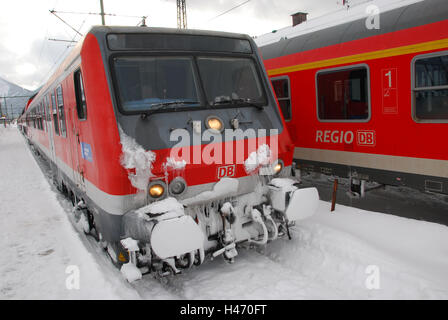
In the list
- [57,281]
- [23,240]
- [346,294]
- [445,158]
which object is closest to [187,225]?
[57,281]

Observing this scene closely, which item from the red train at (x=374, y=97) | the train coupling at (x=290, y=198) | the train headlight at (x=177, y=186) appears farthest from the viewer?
the red train at (x=374, y=97)

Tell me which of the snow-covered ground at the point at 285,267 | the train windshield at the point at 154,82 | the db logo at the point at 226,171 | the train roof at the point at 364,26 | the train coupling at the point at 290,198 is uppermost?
the train roof at the point at 364,26

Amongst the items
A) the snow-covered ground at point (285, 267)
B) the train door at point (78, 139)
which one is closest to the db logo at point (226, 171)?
the snow-covered ground at point (285, 267)

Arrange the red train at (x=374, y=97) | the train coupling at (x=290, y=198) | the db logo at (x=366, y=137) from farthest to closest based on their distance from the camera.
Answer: the db logo at (x=366, y=137) → the red train at (x=374, y=97) → the train coupling at (x=290, y=198)

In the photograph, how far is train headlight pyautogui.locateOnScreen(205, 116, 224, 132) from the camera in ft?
13.7

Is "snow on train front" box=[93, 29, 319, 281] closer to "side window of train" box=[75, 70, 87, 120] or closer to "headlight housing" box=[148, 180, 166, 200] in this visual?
"headlight housing" box=[148, 180, 166, 200]

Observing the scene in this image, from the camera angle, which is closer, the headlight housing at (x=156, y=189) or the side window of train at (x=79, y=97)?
the headlight housing at (x=156, y=189)

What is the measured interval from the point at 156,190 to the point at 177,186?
0.77ft

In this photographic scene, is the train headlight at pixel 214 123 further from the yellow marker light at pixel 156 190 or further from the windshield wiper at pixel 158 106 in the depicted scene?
the yellow marker light at pixel 156 190

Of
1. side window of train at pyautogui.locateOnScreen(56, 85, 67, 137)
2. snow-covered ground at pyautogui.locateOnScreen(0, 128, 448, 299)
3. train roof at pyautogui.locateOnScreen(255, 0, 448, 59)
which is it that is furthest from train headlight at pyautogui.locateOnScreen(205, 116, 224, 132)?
train roof at pyautogui.locateOnScreen(255, 0, 448, 59)

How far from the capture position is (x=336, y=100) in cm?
701

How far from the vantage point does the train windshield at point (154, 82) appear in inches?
156

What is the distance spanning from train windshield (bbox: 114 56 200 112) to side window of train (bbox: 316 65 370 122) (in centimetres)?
351

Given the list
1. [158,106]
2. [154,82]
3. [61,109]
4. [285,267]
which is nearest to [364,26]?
[154,82]
